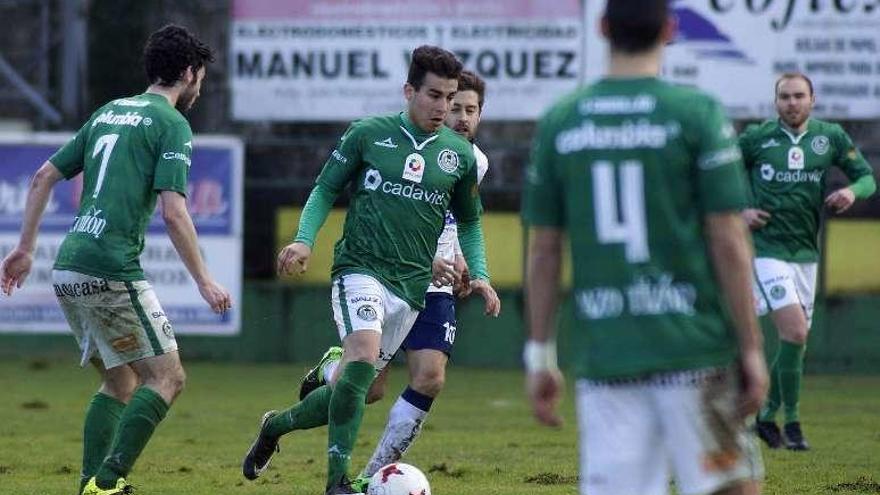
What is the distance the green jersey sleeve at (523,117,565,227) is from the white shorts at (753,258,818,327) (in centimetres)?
655

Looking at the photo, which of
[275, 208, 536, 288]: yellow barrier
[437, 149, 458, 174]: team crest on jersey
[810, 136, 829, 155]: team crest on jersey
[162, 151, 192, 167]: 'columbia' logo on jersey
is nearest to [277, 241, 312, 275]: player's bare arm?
[162, 151, 192, 167]: 'columbia' logo on jersey

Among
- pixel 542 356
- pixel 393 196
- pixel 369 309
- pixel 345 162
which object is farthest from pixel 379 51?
pixel 542 356

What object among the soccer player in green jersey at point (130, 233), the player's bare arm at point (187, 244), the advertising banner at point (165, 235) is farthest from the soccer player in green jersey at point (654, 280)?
the advertising banner at point (165, 235)

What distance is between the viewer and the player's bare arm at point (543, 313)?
489cm

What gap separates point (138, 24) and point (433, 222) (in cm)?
1258

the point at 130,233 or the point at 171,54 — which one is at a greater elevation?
the point at 171,54

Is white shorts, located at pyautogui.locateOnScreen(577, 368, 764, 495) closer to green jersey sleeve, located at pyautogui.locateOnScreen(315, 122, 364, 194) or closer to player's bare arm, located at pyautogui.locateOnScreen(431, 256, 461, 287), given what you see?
green jersey sleeve, located at pyautogui.locateOnScreen(315, 122, 364, 194)

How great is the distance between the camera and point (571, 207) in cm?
491

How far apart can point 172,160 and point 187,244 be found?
37 centimetres

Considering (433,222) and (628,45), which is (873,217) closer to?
(433,222)

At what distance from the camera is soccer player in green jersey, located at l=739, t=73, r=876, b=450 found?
11.3 metres

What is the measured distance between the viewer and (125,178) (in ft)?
25.0

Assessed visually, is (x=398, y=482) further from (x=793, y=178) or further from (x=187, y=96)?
(x=793, y=178)

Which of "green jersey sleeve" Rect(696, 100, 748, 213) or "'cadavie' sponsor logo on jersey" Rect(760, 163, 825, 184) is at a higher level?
"green jersey sleeve" Rect(696, 100, 748, 213)
